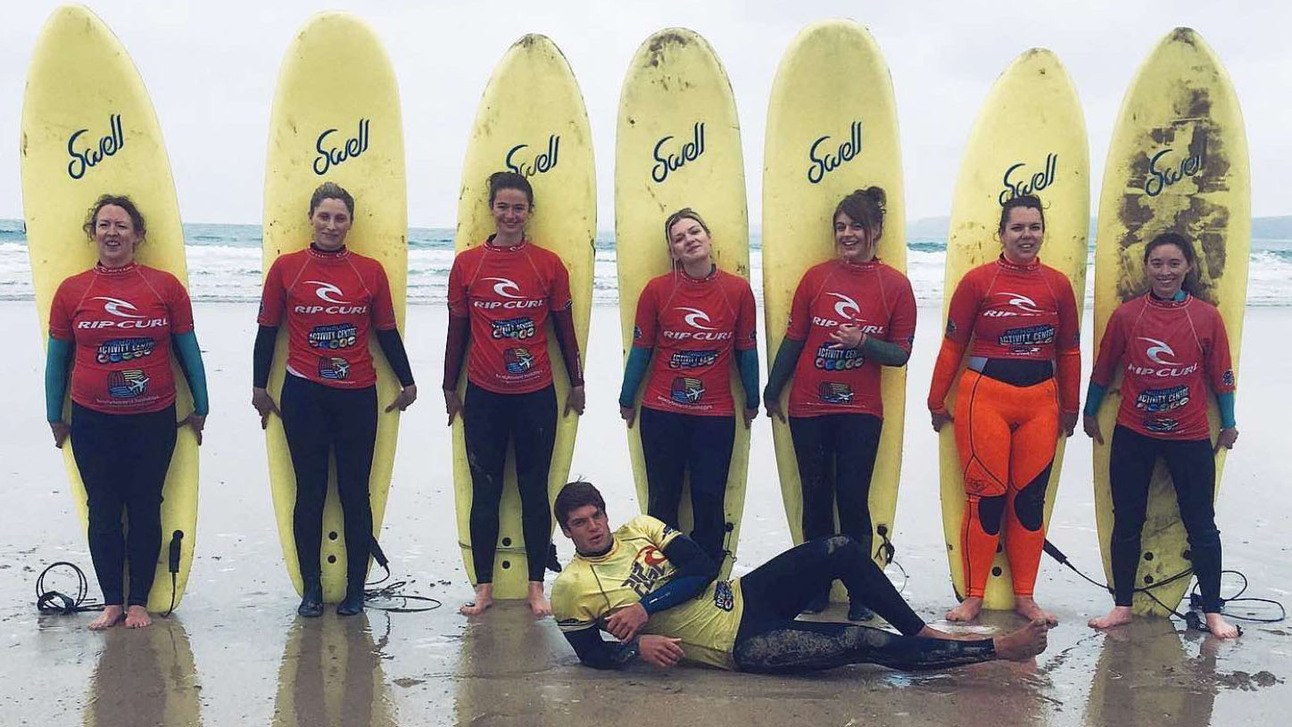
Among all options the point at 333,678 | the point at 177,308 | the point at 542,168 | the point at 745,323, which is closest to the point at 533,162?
the point at 542,168

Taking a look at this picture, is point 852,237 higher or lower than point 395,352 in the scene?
higher

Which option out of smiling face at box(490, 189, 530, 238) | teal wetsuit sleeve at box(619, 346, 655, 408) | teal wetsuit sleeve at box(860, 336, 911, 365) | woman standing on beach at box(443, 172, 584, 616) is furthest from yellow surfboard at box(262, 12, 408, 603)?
teal wetsuit sleeve at box(860, 336, 911, 365)

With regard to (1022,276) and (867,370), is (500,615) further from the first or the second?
(1022,276)

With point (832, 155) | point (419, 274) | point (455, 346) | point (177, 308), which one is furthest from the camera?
point (419, 274)

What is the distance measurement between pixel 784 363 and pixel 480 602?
52.2 inches

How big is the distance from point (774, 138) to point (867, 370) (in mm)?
1036

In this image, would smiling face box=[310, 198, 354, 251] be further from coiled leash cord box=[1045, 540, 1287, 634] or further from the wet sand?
coiled leash cord box=[1045, 540, 1287, 634]

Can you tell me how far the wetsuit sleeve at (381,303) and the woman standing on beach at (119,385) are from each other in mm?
604

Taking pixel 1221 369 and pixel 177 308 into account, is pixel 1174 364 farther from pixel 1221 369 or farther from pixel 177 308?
pixel 177 308

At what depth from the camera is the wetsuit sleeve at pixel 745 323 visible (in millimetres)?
3906

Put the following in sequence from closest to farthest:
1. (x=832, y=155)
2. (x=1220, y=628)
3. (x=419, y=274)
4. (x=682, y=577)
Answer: (x=682, y=577), (x=1220, y=628), (x=832, y=155), (x=419, y=274)

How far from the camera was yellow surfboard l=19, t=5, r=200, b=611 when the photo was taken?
4.00 meters

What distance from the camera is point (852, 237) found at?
12.5 ft

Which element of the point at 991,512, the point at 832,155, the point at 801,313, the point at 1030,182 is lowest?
the point at 991,512
